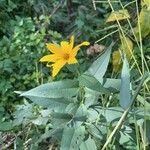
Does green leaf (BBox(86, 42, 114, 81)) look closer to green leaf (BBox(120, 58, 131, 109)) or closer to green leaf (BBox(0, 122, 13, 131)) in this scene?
green leaf (BBox(120, 58, 131, 109))

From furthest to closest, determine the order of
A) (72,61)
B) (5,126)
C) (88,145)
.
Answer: (5,126) → (88,145) → (72,61)

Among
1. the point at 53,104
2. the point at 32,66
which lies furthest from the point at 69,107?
the point at 32,66

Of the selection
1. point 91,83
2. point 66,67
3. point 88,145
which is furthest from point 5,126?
point 91,83

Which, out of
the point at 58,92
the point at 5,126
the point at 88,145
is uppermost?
the point at 58,92

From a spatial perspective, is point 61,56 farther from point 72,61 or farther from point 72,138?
point 72,138

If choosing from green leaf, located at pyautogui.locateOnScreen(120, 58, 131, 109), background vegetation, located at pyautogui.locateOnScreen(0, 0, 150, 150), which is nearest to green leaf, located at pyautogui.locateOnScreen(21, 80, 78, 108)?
background vegetation, located at pyautogui.locateOnScreen(0, 0, 150, 150)

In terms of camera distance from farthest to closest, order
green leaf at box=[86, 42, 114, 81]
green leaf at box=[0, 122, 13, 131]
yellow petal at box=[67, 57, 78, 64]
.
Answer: green leaf at box=[0, 122, 13, 131], green leaf at box=[86, 42, 114, 81], yellow petal at box=[67, 57, 78, 64]

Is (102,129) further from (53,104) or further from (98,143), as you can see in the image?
(53,104)
